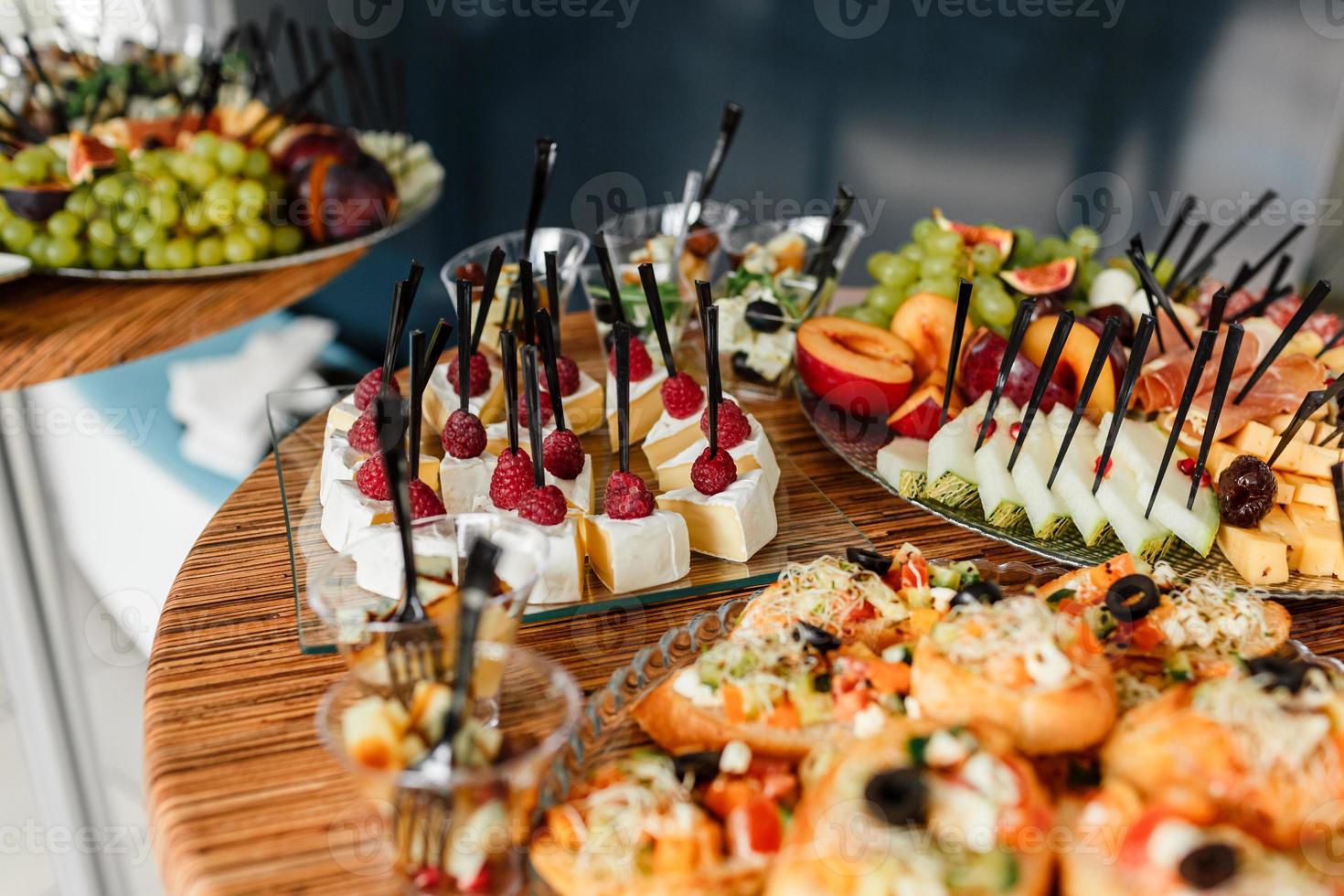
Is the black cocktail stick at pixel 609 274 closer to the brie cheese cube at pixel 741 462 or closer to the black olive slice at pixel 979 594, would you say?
the brie cheese cube at pixel 741 462

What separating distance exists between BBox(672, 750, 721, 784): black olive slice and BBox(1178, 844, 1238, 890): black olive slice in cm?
46

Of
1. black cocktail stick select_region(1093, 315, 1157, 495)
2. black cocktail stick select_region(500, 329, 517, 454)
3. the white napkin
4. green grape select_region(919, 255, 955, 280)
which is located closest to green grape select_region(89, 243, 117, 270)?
the white napkin

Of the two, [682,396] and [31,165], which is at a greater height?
[31,165]

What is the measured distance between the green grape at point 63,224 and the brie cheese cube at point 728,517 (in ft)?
6.01

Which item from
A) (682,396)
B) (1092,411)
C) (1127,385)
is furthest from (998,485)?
(682,396)

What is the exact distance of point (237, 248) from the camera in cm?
272

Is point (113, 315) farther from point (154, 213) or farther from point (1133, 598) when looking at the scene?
point (1133, 598)

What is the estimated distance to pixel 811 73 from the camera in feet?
14.2

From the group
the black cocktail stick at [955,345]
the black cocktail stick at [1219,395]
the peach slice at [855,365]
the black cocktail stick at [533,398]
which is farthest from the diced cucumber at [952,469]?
the black cocktail stick at [533,398]

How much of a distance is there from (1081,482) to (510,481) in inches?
36.5

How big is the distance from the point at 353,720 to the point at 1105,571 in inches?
39.2

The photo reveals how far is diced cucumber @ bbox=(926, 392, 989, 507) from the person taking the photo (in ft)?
5.75

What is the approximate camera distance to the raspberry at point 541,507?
152 cm

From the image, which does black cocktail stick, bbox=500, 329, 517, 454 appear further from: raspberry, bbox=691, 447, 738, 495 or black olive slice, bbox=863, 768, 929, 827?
black olive slice, bbox=863, 768, 929, 827
